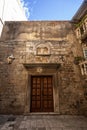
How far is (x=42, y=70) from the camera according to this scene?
5.50 m

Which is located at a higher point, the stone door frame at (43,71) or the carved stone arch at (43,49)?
the carved stone arch at (43,49)

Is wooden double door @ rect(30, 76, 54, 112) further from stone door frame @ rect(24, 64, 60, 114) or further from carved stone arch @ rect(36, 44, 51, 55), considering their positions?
carved stone arch @ rect(36, 44, 51, 55)

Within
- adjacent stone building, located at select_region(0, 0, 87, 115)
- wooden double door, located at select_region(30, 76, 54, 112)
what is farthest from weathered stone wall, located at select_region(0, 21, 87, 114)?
wooden double door, located at select_region(30, 76, 54, 112)

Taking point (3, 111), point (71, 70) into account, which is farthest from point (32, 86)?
point (71, 70)

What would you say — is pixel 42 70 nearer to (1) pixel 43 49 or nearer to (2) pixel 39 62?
(2) pixel 39 62

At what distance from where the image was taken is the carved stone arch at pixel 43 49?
19.0ft

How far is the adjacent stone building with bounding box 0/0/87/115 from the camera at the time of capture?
5.12 m

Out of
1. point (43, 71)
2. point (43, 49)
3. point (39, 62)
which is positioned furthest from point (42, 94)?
point (43, 49)

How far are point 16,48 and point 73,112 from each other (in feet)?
13.2

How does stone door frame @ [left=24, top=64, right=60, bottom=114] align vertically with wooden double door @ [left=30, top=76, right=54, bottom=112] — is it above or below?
above

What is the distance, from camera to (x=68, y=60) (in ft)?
18.9

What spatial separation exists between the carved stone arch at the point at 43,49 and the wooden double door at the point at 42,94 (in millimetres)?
1196

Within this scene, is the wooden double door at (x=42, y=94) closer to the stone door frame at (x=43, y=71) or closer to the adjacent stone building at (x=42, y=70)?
the adjacent stone building at (x=42, y=70)

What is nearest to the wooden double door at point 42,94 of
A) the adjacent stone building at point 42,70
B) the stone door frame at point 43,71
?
the adjacent stone building at point 42,70
